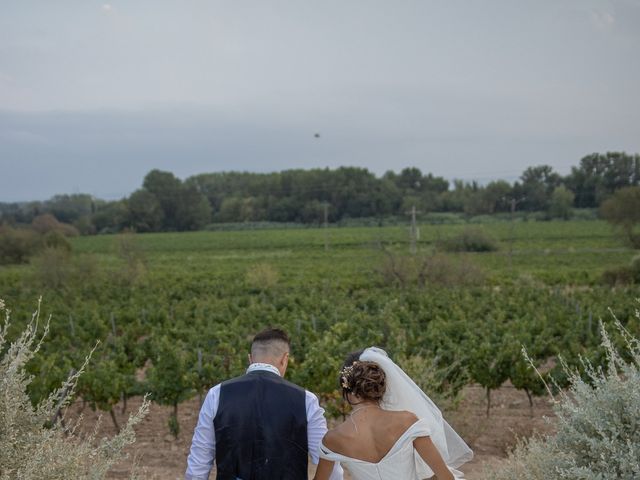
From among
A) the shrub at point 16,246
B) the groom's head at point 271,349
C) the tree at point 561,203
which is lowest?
the shrub at point 16,246

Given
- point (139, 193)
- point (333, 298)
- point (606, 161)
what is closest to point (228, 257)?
point (139, 193)

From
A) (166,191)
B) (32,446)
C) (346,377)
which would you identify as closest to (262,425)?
(346,377)

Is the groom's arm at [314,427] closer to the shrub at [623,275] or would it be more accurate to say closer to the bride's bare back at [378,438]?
the bride's bare back at [378,438]

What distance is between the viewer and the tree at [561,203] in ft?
232

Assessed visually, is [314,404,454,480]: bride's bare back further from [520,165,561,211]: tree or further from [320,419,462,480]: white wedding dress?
[520,165,561,211]: tree

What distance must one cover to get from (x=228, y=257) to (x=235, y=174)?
2060 inches

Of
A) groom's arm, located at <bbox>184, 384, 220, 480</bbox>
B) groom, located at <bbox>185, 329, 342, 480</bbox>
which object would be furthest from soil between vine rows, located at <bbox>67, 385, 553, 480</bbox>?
groom, located at <bbox>185, 329, 342, 480</bbox>

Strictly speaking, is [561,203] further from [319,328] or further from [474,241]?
[319,328]

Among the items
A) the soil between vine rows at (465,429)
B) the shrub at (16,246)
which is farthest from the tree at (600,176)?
the soil between vine rows at (465,429)

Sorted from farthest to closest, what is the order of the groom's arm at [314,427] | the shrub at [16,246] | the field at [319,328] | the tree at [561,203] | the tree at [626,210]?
1. the tree at [561,203]
2. the shrub at [16,246]
3. the tree at [626,210]
4. the field at [319,328]
5. the groom's arm at [314,427]

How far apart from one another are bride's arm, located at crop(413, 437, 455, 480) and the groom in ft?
1.41

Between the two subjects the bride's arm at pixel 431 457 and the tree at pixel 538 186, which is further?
the tree at pixel 538 186

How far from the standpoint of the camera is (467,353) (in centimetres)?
1031

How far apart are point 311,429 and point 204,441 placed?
1.70 ft
